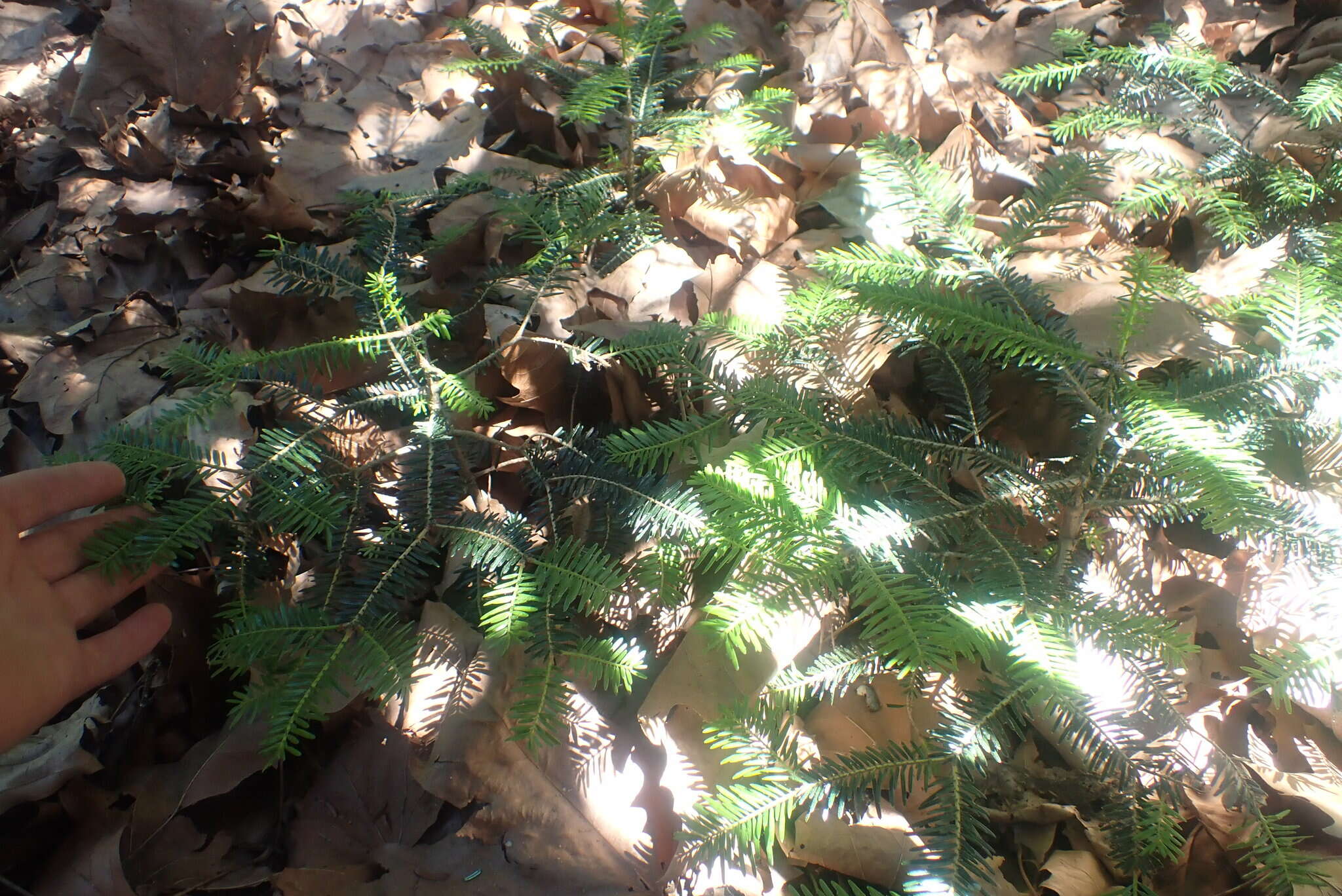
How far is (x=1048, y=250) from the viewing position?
6.02 ft

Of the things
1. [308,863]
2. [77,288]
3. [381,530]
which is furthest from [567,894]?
[77,288]

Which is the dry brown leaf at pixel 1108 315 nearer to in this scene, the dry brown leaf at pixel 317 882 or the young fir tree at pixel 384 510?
the young fir tree at pixel 384 510

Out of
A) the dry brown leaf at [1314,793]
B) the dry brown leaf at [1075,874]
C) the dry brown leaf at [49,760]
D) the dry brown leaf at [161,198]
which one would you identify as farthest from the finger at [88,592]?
the dry brown leaf at [1314,793]

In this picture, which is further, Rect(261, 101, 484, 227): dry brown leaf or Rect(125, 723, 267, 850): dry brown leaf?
Rect(261, 101, 484, 227): dry brown leaf

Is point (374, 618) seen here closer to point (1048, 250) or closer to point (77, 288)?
point (1048, 250)

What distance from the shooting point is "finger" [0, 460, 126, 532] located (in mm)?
1431

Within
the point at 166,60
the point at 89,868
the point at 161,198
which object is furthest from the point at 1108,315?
the point at 166,60

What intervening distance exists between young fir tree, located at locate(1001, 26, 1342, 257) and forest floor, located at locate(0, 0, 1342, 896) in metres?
0.12

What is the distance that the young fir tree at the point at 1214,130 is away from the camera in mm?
1720

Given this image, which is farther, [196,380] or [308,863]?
[196,380]

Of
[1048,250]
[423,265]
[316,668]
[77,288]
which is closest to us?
[316,668]

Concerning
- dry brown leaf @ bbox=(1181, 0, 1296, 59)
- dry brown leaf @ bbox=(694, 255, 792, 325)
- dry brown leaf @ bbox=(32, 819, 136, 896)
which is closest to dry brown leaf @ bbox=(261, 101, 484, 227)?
dry brown leaf @ bbox=(694, 255, 792, 325)

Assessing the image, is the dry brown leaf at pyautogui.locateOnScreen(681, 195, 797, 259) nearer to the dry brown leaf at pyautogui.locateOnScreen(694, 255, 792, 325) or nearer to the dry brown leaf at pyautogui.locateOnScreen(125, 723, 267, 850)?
the dry brown leaf at pyautogui.locateOnScreen(694, 255, 792, 325)

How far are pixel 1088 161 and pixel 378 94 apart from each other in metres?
2.69
